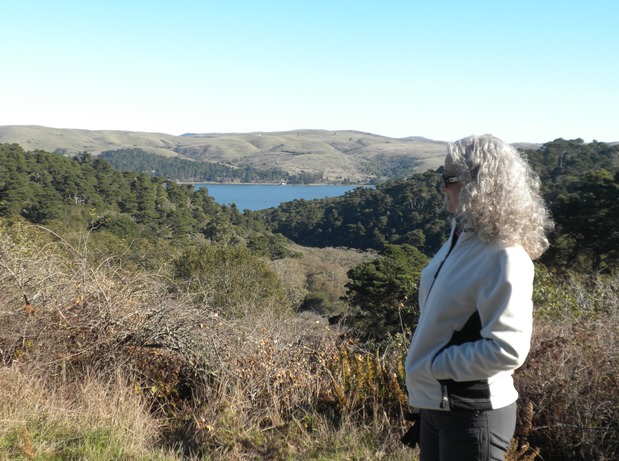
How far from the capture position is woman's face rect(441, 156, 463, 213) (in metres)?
1.80

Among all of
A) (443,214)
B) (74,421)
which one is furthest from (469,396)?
(443,214)

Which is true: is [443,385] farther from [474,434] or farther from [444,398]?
[474,434]

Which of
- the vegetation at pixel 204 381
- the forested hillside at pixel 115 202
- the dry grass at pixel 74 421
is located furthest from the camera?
the forested hillside at pixel 115 202

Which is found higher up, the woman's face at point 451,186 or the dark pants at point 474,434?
the woman's face at point 451,186

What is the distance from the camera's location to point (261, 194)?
115625mm

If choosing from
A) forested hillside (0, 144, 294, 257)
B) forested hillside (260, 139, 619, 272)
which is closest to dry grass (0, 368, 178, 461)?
forested hillside (260, 139, 619, 272)

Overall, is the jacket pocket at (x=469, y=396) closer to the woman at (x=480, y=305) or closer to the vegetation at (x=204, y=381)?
the woman at (x=480, y=305)

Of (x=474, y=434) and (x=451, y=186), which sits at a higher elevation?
(x=451, y=186)

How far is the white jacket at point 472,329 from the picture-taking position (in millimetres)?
1624

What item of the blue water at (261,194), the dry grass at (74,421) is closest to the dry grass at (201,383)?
the dry grass at (74,421)

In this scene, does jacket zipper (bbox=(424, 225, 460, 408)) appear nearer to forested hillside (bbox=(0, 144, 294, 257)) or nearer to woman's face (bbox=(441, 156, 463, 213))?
woman's face (bbox=(441, 156, 463, 213))

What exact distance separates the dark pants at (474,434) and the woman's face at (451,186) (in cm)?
62

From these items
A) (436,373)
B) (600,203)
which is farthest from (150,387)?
(600,203)

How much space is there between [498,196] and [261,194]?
115 meters
